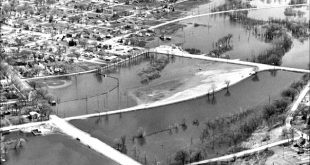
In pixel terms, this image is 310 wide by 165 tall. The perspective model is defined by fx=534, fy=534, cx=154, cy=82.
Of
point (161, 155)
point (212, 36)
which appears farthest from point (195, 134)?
point (212, 36)

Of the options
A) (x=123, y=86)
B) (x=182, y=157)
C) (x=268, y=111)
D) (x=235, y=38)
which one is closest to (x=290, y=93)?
(x=268, y=111)

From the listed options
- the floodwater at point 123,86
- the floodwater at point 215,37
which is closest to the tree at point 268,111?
the floodwater at point 123,86

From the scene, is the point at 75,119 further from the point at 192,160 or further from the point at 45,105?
the point at 192,160

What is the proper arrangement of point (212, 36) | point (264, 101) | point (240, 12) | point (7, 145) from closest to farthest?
point (7, 145)
point (264, 101)
point (212, 36)
point (240, 12)

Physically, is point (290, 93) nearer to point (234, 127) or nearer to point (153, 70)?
point (234, 127)

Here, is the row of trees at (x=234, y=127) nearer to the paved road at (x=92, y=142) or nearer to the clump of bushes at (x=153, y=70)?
the paved road at (x=92, y=142)
